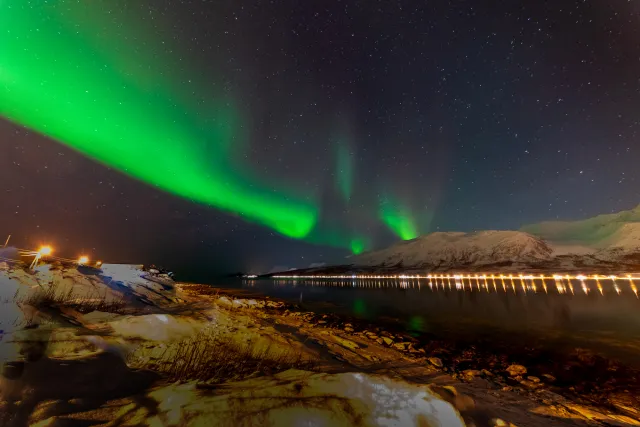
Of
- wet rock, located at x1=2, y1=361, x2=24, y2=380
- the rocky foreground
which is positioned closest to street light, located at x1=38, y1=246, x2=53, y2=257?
the rocky foreground

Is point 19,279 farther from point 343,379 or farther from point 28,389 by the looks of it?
point 343,379

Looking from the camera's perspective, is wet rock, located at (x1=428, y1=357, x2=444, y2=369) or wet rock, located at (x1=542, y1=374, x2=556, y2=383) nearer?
wet rock, located at (x1=542, y1=374, x2=556, y2=383)

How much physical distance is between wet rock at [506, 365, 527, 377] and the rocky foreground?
0.19 ft

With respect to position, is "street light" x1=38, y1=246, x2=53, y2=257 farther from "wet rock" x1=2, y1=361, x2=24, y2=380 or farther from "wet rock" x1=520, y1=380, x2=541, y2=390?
"wet rock" x1=520, y1=380, x2=541, y2=390

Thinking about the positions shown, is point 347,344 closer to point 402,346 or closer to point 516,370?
point 402,346

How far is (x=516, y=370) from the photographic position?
542 inches

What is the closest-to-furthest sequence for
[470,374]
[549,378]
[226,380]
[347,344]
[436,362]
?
[226,380]
[470,374]
[549,378]
[436,362]
[347,344]

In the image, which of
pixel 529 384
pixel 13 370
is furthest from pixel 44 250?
pixel 529 384

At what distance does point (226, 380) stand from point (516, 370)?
1479 centimetres

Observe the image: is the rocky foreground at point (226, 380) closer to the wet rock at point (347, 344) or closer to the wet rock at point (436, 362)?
the wet rock at point (436, 362)

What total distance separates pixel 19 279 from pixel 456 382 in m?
21.2

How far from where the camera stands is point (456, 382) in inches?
431

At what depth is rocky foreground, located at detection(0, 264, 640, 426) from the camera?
479cm

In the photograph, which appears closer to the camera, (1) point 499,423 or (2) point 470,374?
(1) point 499,423
